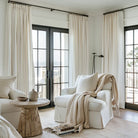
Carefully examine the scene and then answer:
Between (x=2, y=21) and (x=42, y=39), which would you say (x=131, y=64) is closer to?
(x=42, y=39)

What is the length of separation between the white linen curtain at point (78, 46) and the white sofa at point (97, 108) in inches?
53.0

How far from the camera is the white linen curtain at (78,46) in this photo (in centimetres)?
564

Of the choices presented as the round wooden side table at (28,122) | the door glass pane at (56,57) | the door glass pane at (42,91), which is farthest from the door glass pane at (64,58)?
the round wooden side table at (28,122)

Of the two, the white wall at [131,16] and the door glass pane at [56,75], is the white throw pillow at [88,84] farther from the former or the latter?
the white wall at [131,16]

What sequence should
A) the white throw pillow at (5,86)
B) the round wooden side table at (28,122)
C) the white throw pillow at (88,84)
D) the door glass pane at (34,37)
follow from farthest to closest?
the door glass pane at (34,37) → the white throw pillow at (88,84) → the white throw pillow at (5,86) → the round wooden side table at (28,122)

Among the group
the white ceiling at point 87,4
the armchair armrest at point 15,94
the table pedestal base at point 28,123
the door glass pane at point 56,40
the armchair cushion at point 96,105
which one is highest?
the white ceiling at point 87,4

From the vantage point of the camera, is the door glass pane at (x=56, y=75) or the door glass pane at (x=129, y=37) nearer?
the door glass pane at (x=129, y=37)

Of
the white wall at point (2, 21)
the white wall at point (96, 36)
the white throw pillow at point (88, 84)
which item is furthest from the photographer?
the white wall at point (96, 36)

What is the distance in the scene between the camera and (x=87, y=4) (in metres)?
5.25

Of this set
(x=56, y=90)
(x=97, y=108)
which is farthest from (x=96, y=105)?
(x=56, y=90)

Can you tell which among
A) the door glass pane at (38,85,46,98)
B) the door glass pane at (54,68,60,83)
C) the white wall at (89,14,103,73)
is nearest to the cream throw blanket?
the door glass pane at (38,85,46,98)

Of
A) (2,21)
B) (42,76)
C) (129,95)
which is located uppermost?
(2,21)

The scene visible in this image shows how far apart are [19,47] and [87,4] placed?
2.11m

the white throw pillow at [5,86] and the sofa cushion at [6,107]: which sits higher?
the white throw pillow at [5,86]
